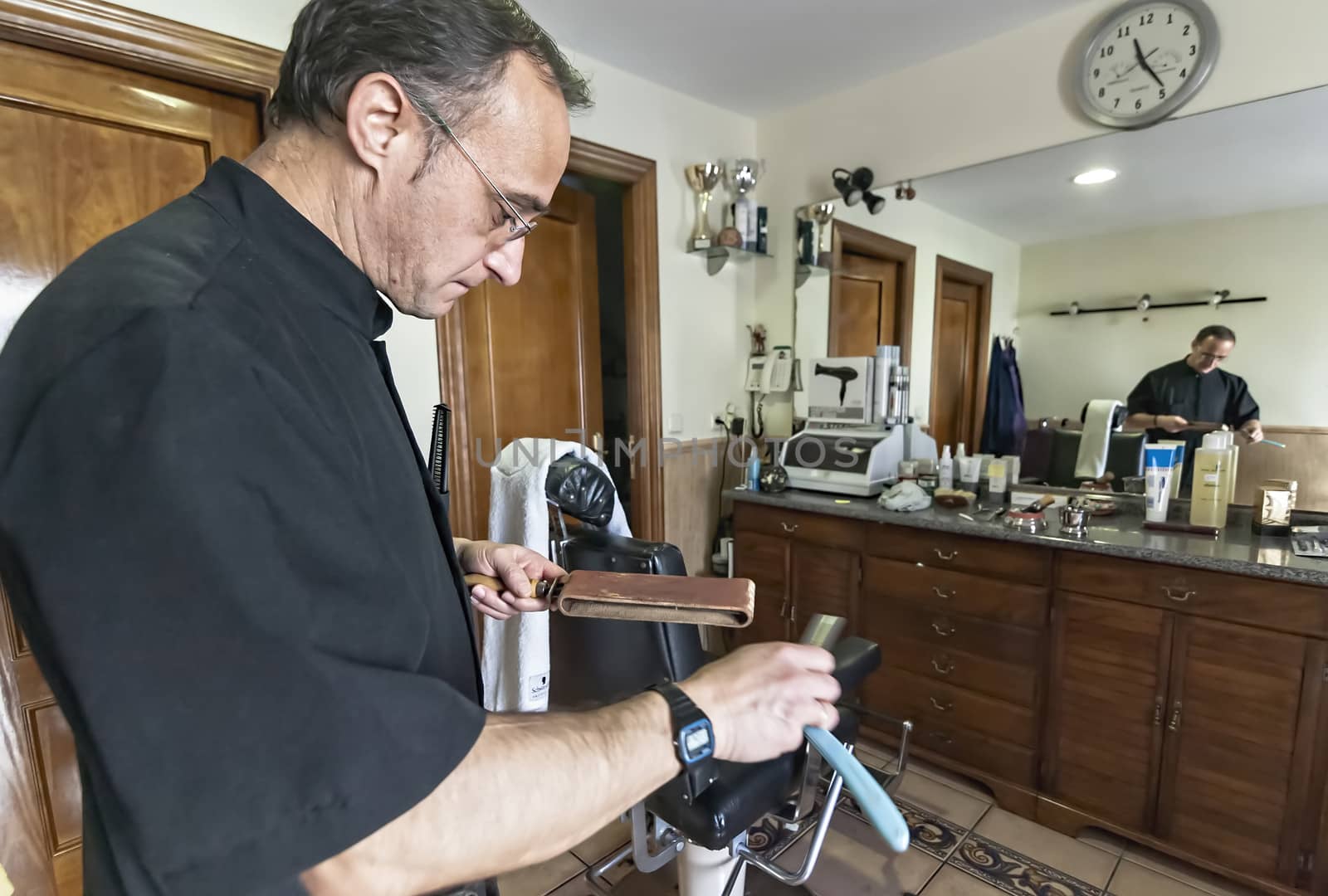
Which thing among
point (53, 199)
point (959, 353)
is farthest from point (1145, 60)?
point (53, 199)

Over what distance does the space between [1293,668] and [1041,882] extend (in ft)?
2.66

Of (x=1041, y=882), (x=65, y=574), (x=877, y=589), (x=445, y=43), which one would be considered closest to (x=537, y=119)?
(x=445, y=43)

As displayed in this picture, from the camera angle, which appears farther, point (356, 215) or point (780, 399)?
point (780, 399)

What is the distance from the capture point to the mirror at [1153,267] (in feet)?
5.73

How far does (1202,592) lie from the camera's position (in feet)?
5.01

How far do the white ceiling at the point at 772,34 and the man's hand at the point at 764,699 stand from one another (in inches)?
80.6

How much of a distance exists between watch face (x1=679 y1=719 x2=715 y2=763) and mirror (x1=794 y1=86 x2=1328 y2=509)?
6.92 ft

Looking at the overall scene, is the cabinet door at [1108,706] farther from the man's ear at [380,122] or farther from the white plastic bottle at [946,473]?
the man's ear at [380,122]

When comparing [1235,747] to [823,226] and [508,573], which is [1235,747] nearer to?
[508,573]

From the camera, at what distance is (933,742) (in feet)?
6.68

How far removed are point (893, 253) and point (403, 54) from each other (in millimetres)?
2282

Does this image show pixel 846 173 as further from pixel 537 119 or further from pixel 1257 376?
pixel 537 119

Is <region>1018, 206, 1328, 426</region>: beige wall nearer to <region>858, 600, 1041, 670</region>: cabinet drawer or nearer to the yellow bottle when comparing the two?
the yellow bottle

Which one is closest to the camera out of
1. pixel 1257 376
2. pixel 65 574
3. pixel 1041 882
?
pixel 65 574
